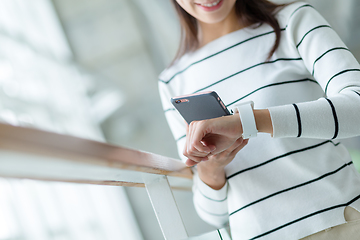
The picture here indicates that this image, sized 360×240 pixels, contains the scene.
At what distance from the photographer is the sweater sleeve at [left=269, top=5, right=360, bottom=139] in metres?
0.65

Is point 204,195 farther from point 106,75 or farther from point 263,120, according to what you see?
point 106,75

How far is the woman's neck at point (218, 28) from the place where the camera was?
1071 millimetres

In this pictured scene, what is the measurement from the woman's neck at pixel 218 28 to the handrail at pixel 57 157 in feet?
2.34

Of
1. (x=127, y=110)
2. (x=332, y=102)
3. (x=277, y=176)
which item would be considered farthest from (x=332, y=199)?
(x=127, y=110)

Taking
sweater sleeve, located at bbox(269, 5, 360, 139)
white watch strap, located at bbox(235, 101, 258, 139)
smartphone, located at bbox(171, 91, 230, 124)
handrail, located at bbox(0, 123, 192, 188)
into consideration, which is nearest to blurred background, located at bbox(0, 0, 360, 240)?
sweater sleeve, located at bbox(269, 5, 360, 139)

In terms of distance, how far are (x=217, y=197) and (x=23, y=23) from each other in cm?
266

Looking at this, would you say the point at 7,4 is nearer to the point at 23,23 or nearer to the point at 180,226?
the point at 23,23

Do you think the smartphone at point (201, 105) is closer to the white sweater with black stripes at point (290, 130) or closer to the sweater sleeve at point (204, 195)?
the white sweater with black stripes at point (290, 130)

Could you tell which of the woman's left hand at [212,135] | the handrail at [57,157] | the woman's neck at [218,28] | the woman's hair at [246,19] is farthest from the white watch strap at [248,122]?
the woman's neck at [218,28]

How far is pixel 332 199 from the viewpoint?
767 millimetres

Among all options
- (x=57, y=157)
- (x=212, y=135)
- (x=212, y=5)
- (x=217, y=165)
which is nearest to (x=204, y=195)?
(x=217, y=165)

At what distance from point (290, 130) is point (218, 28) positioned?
1.84 ft

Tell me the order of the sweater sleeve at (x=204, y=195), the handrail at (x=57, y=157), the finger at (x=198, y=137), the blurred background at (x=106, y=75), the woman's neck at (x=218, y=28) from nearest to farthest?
the handrail at (x=57, y=157) < the finger at (x=198, y=137) < the sweater sleeve at (x=204, y=195) < the woman's neck at (x=218, y=28) < the blurred background at (x=106, y=75)

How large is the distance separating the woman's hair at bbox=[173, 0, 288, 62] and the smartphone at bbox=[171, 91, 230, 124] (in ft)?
1.07
